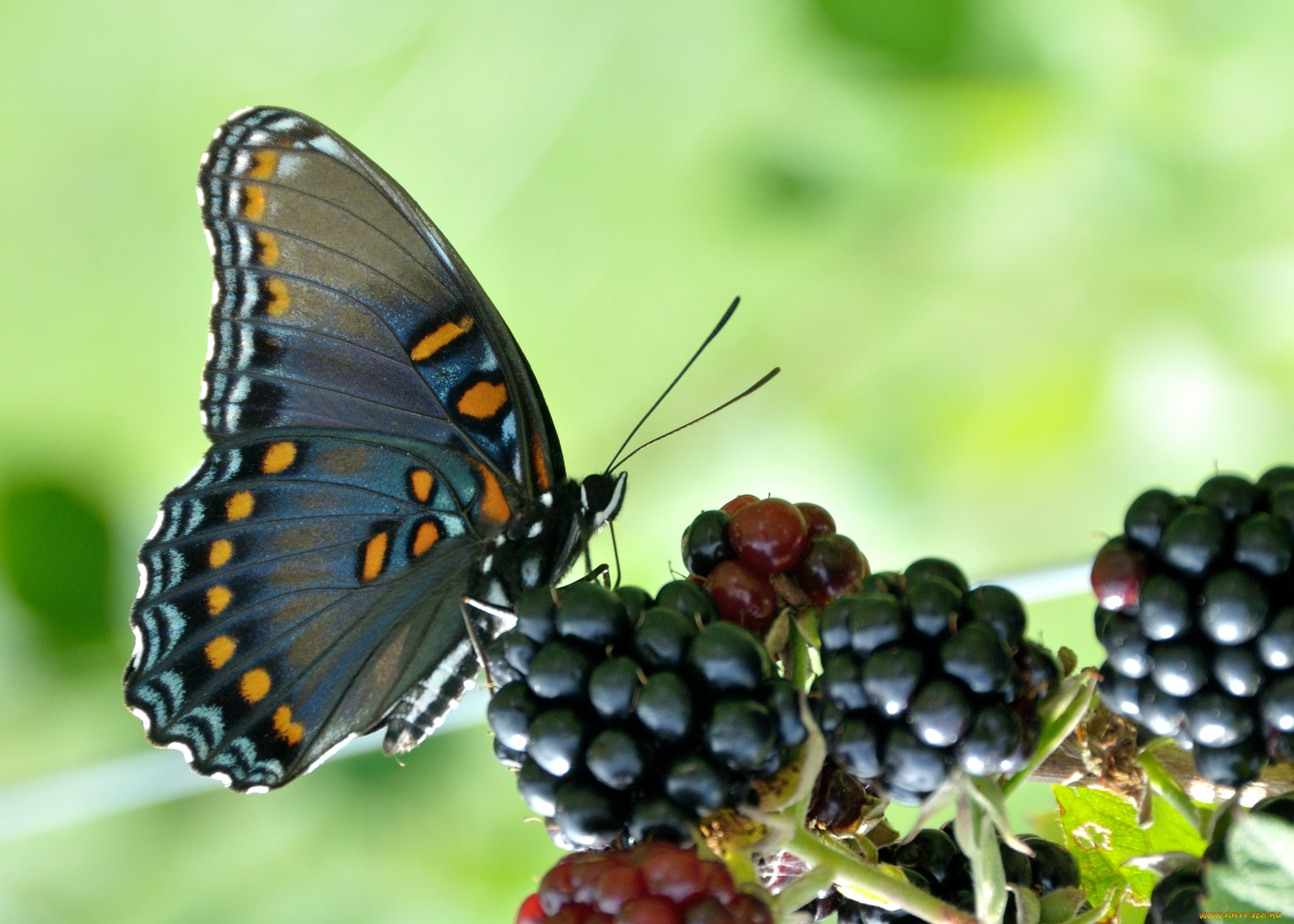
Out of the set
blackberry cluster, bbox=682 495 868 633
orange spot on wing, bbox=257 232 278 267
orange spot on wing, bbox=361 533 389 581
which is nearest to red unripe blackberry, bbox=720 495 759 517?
blackberry cluster, bbox=682 495 868 633

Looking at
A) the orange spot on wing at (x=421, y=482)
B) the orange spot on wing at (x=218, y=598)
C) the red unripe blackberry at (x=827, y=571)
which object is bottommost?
the orange spot on wing at (x=218, y=598)

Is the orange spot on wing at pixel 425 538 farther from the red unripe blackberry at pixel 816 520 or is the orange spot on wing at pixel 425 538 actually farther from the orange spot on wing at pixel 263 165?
the red unripe blackberry at pixel 816 520

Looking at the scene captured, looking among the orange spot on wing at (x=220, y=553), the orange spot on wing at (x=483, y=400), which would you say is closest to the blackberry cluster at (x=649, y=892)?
the orange spot on wing at (x=483, y=400)

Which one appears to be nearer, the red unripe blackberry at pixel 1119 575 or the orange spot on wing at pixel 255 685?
the red unripe blackberry at pixel 1119 575

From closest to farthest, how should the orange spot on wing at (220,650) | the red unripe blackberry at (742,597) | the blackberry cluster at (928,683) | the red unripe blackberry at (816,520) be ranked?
the blackberry cluster at (928,683)
the red unripe blackberry at (742,597)
the red unripe blackberry at (816,520)
the orange spot on wing at (220,650)

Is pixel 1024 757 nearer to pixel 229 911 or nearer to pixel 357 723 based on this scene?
pixel 357 723

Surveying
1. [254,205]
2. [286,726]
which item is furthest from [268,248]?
[286,726]
